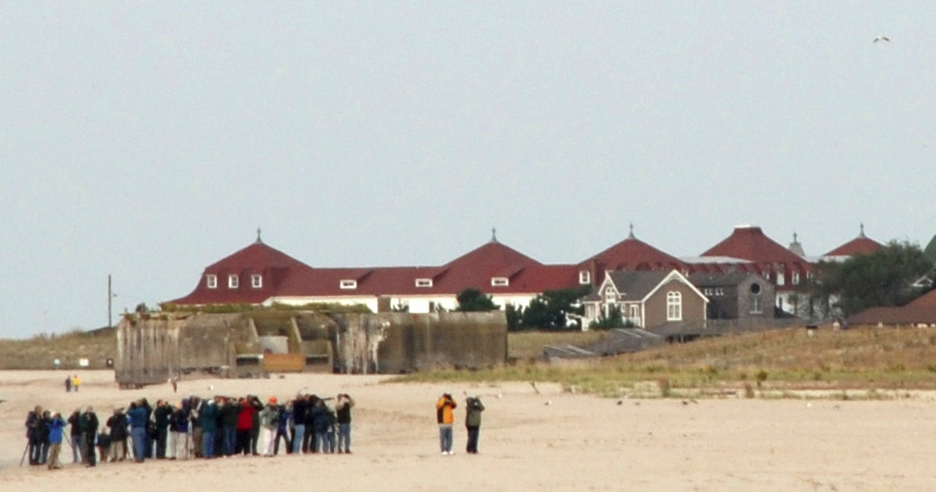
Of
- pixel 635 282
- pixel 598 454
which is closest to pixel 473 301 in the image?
pixel 635 282

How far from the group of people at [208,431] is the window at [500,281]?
71000mm

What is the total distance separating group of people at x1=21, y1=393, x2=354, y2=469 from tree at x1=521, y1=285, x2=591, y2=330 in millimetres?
61167

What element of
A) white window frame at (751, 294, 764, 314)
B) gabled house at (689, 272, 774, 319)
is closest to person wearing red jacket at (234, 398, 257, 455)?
gabled house at (689, 272, 774, 319)

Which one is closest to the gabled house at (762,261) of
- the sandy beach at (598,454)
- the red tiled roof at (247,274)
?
the red tiled roof at (247,274)

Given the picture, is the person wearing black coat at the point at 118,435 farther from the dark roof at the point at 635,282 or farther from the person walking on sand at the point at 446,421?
the dark roof at the point at 635,282

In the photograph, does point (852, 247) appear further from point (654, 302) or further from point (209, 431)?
point (209, 431)

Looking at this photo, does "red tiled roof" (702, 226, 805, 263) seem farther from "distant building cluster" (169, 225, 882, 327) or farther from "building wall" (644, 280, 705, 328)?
"building wall" (644, 280, 705, 328)

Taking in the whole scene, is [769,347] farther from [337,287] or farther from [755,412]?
[337,287]

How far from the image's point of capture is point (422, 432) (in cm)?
3378

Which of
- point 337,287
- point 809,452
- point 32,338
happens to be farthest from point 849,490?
point 337,287

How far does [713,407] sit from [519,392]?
8700 mm

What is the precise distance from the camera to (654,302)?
88750mm

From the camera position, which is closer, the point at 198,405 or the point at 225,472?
the point at 225,472

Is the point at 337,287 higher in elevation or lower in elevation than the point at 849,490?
higher
